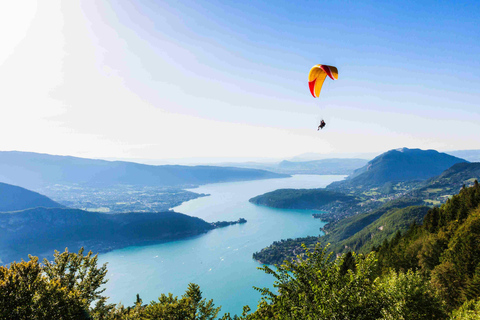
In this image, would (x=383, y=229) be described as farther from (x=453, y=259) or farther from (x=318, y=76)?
(x=318, y=76)

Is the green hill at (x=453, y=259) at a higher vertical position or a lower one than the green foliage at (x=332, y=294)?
lower

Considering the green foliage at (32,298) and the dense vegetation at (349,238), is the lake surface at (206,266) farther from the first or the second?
the green foliage at (32,298)

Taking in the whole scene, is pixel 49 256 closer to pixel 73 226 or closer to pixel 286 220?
pixel 73 226

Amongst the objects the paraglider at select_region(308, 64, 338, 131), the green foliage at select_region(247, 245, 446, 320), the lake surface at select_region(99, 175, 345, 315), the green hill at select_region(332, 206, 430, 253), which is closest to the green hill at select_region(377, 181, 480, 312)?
the green foliage at select_region(247, 245, 446, 320)

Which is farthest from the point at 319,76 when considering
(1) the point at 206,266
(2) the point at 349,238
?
(2) the point at 349,238

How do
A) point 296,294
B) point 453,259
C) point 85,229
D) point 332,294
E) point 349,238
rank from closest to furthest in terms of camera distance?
1. point 332,294
2. point 296,294
3. point 453,259
4. point 349,238
5. point 85,229

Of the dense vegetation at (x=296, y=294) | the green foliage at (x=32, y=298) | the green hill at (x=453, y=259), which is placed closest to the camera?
the dense vegetation at (x=296, y=294)

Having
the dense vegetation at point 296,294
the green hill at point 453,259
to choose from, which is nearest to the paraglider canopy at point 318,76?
the dense vegetation at point 296,294
